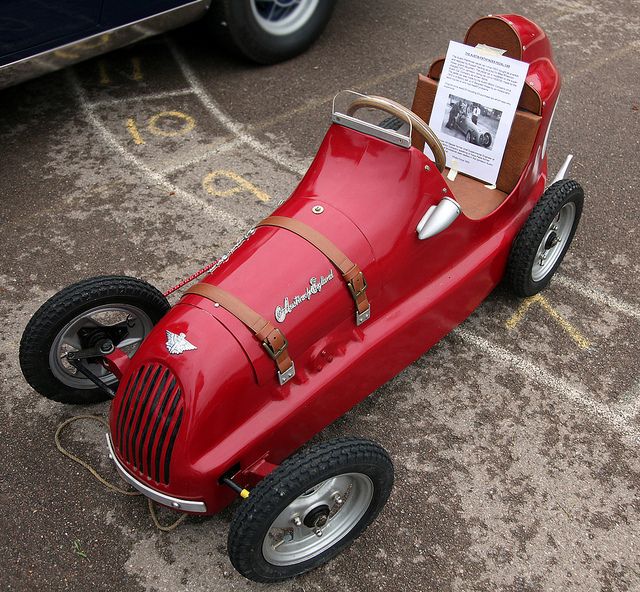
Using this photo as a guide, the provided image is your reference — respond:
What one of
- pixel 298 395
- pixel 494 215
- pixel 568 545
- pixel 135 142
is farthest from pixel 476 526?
pixel 135 142

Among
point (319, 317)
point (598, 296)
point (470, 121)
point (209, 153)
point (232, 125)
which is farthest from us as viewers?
point (232, 125)

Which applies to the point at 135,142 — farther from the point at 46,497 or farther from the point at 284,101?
the point at 46,497

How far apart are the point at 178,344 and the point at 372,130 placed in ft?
3.81

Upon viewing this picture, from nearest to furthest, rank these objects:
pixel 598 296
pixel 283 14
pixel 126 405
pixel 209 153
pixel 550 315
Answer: pixel 126 405
pixel 550 315
pixel 598 296
pixel 209 153
pixel 283 14

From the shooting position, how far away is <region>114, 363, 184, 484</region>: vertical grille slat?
7.98ft

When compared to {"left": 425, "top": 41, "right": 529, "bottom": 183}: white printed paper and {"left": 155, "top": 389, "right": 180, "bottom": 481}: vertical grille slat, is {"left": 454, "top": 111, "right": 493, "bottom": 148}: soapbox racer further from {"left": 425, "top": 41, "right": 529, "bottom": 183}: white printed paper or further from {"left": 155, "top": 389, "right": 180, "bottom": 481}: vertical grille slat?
{"left": 155, "top": 389, "right": 180, "bottom": 481}: vertical grille slat

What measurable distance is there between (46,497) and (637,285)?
3213 millimetres

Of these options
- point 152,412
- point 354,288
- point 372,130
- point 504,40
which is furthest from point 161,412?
point 504,40

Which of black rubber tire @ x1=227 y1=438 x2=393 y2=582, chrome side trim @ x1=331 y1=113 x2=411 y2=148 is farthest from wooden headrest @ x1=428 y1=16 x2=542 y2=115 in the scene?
black rubber tire @ x1=227 y1=438 x2=393 y2=582

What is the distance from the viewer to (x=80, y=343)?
9.78ft

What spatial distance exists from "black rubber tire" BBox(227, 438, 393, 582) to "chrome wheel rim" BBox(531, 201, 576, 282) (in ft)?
5.30

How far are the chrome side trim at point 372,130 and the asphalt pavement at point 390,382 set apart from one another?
1186 mm

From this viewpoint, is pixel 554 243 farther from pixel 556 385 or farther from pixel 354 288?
pixel 354 288

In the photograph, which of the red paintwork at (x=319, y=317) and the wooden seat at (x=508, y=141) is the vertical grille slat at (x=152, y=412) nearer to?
the red paintwork at (x=319, y=317)
